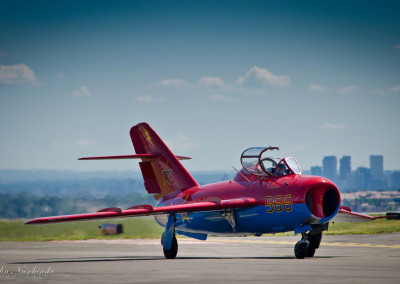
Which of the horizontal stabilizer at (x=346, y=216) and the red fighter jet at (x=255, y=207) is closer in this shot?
the red fighter jet at (x=255, y=207)

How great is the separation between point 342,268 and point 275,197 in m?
5.65

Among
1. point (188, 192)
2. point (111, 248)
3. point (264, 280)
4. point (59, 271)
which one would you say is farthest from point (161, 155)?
point (264, 280)

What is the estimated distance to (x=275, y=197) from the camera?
23.4 meters

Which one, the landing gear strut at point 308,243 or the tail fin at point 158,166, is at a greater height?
the tail fin at point 158,166

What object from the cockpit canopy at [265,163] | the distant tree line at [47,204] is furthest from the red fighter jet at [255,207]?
the distant tree line at [47,204]

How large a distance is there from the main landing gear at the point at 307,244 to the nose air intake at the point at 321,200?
0.79 metres

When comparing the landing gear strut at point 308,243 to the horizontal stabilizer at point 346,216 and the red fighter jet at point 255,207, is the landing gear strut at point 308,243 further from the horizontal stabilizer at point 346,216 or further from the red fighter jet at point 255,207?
the horizontal stabilizer at point 346,216

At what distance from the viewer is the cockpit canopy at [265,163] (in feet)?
78.3

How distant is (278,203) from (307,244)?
1593 millimetres

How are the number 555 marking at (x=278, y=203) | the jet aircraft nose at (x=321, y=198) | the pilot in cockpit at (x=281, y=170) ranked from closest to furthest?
the jet aircraft nose at (x=321, y=198)
the number 555 marking at (x=278, y=203)
the pilot in cockpit at (x=281, y=170)

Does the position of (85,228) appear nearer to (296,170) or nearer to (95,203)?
(95,203)

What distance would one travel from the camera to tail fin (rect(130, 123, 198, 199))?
2872cm

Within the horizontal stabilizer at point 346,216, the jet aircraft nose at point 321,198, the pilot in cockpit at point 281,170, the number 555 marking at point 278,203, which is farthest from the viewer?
the horizontal stabilizer at point 346,216

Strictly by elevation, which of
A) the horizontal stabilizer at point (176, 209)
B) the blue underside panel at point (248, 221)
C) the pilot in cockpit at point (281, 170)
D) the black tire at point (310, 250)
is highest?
the pilot in cockpit at point (281, 170)
